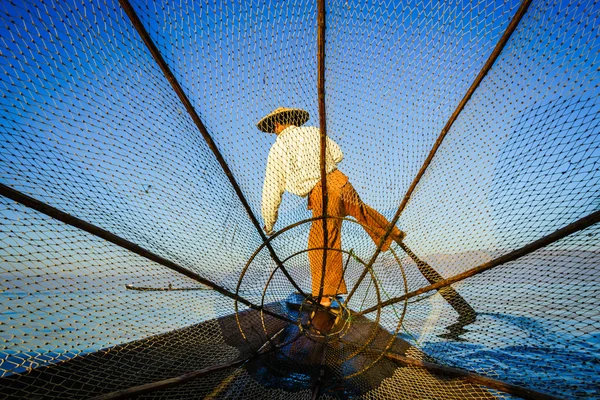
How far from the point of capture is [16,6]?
1.35 m

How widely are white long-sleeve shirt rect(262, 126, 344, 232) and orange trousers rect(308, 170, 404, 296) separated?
0.14 m

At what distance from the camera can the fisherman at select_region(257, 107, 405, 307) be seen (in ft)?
8.68

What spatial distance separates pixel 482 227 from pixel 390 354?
4.57ft

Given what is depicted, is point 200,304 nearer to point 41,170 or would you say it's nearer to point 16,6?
point 41,170

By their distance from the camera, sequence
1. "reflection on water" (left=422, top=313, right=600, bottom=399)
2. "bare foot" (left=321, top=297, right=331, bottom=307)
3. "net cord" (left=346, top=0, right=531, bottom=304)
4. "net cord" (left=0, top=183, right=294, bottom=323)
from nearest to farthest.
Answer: "net cord" (left=0, top=183, right=294, bottom=323) < "net cord" (left=346, top=0, right=531, bottom=304) < "reflection on water" (left=422, top=313, right=600, bottom=399) < "bare foot" (left=321, top=297, right=331, bottom=307)

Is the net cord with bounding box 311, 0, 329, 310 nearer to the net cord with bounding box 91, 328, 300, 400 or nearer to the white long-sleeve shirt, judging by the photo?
the white long-sleeve shirt

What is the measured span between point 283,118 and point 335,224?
1.26m

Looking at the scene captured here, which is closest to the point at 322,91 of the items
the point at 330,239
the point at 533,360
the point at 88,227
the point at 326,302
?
the point at 330,239

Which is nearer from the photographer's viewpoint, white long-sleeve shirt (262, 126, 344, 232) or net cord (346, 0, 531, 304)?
net cord (346, 0, 531, 304)

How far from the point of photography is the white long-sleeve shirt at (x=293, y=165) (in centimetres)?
263

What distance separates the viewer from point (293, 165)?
9.11 ft

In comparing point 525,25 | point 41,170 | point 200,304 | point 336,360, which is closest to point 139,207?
point 41,170

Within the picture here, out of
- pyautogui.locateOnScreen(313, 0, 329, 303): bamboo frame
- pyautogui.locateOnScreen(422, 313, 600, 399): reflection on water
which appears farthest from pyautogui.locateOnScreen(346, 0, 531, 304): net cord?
pyautogui.locateOnScreen(422, 313, 600, 399): reflection on water

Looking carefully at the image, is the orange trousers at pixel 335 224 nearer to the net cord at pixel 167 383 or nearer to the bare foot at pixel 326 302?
the bare foot at pixel 326 302
